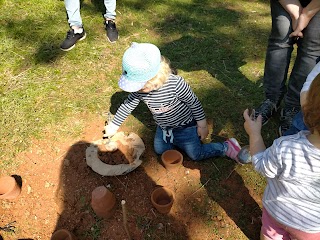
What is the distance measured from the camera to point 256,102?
3.28 meters

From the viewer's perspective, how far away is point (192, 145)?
2668 millimetres

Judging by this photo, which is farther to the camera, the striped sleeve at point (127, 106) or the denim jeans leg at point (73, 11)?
the denim jeans leg at point (73, 11)

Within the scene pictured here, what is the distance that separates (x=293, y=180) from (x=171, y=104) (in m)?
1.12

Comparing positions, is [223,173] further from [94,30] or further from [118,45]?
[94,30]

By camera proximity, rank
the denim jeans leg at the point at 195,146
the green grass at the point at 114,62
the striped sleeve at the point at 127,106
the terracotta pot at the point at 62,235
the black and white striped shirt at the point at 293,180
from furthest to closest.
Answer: the green grass at the point at 114,62
the denim jeans leg at the point at 195,146
the striped sleeve at the point at 127,106
the terracotta pot at the point at 62,235
the black and white striped shirt at the point at 293,180

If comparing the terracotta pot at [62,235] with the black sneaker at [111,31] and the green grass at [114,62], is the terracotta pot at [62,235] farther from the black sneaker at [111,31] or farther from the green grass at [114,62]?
the black sneaker at [111,31]

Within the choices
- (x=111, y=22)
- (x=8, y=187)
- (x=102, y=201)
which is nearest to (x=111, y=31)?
(x=111, y=22)

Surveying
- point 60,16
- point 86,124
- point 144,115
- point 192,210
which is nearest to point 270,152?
point 192,210

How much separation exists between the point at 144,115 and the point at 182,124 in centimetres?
63

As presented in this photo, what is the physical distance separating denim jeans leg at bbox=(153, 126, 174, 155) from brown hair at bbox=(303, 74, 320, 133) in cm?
149

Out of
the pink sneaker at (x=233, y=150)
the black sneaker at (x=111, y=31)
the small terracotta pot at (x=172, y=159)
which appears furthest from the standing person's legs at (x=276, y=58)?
the black sneaker at (x=111, y=31)

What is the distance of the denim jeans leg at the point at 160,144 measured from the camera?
276 cm

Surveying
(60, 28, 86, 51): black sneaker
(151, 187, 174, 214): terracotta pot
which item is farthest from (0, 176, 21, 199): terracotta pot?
(60, 28, 86, 51): black sneaker

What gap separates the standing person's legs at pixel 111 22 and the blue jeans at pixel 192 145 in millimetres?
1871
